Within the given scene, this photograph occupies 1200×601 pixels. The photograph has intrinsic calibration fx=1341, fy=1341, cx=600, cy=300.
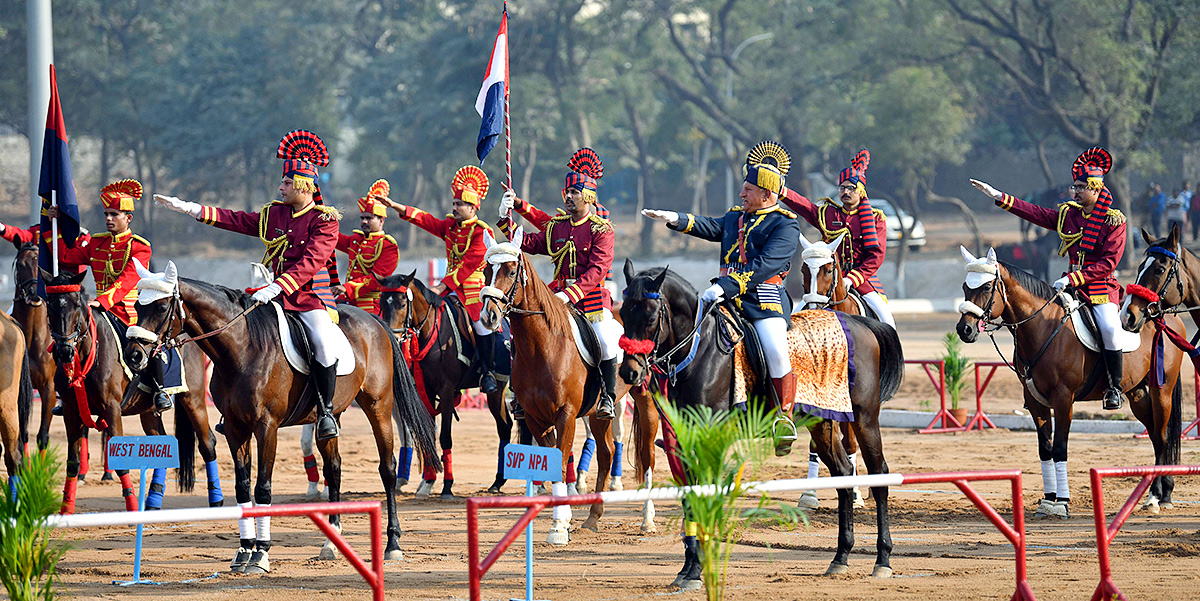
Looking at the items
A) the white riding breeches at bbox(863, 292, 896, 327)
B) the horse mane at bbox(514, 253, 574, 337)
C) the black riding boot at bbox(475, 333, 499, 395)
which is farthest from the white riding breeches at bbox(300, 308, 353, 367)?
the white riding breeches at bbox(863, 292, 896, 327)

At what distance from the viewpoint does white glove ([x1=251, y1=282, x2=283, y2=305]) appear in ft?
30.2

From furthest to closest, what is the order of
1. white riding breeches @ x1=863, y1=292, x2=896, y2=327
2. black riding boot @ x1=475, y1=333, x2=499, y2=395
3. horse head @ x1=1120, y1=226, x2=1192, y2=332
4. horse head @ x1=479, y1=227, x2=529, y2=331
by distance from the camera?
1. black riding boot @ x1=475, y1=333, x2=499, y2=395
2. white riding breeches @ x1=863, y1=292, x2=896, y2=327
3. horse head @ x1=1120, y1=226, x2=1192, y2=332
4. horse head @ x1=479, y1=227, x2=529, y2=331

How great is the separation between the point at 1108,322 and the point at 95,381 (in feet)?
28.9

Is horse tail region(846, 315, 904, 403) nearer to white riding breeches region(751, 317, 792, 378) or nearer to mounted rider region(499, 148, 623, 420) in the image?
white riding breeches region(751, 317, 792, 378)

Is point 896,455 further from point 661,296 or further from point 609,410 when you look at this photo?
point 661,296

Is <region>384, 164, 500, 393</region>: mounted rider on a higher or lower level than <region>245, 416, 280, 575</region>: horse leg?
higher

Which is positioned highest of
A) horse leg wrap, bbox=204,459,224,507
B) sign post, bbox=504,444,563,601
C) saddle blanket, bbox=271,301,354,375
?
saddle blanket, bbox=271,301,354,375

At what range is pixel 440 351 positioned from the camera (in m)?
13.7

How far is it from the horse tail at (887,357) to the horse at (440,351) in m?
4.66

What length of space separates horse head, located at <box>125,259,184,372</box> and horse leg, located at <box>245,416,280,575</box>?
982 mm

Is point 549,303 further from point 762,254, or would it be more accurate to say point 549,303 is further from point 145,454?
point 145,454

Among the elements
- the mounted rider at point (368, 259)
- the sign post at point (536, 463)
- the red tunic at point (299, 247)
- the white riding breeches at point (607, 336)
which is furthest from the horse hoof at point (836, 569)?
the mounted rider at point (368, 259)

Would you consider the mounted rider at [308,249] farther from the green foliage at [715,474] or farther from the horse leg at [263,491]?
the green foliage at [715,474]

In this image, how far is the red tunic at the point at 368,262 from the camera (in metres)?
14.1
